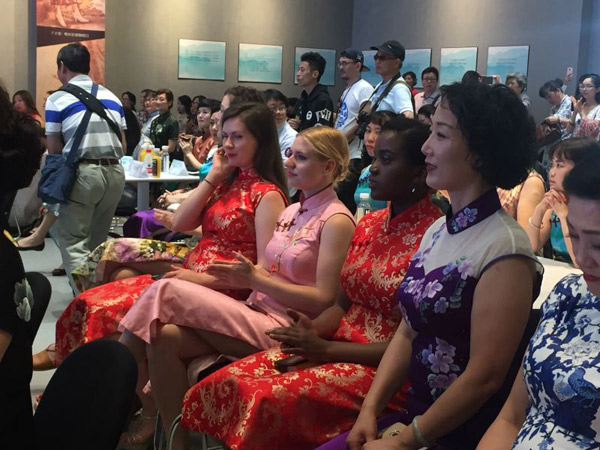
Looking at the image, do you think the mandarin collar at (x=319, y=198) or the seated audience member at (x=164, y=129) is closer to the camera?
the mandarin collar at (x=319, y=198)

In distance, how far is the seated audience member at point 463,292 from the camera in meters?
1.81

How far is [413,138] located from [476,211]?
1.59 feet

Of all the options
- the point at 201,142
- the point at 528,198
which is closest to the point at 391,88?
the point at 528,198

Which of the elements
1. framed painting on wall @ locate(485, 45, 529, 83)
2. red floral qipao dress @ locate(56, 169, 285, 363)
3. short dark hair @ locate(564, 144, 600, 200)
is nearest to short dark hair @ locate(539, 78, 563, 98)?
framed painting on wall @ locate(485, 45, 529, 83)

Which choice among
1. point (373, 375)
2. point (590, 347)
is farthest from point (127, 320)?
point (590, 347)

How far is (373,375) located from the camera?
2.28 m

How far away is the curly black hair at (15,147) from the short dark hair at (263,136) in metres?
1.37

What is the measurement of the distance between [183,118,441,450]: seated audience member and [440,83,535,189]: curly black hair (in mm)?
410

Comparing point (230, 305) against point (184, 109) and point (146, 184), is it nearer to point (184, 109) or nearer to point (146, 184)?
point (146, 184)

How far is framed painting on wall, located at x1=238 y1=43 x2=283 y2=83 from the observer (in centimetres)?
1334

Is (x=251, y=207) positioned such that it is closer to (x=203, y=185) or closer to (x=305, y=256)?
(x=203, y=185)

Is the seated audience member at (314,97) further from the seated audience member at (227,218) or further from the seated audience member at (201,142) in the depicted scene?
the seated audience member at (227,218)

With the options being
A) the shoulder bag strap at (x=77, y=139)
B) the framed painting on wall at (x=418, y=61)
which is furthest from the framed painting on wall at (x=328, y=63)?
the shoulder bag strap at (x=77, y=139)

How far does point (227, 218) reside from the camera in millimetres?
3076
